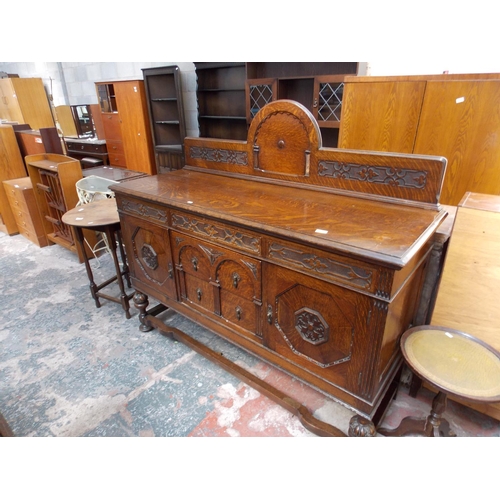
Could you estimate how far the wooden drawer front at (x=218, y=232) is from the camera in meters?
1.44

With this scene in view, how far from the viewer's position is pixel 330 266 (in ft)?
3.94

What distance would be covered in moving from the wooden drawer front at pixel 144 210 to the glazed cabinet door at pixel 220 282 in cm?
12

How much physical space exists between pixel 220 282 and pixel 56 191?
2.51 m

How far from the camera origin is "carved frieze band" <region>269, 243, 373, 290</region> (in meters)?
1.13

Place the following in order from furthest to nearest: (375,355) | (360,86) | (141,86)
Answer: (141,86) < (360,86) < (375,355)

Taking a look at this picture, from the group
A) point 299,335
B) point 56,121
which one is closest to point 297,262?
point 299,335

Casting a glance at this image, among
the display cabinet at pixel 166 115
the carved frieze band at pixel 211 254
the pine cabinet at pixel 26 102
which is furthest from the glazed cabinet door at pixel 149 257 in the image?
the pine cabinet at pixel 26 102

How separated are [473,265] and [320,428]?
39.6 inches

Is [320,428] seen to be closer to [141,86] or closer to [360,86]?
[360,86]

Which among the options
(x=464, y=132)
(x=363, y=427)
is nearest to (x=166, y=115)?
(x=464, y=132)

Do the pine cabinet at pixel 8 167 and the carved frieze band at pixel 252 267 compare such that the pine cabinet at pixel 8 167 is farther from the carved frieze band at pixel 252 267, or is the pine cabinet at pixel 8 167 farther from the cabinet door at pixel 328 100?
the carved frieze band at pixel 252 267

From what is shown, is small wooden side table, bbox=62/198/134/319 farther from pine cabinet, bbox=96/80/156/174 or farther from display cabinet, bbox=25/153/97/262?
pine cabinet, bbox=96/80/156/174

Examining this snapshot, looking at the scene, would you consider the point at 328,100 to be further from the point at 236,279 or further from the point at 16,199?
the point at 16,199

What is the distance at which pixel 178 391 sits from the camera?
1865 millimetres
